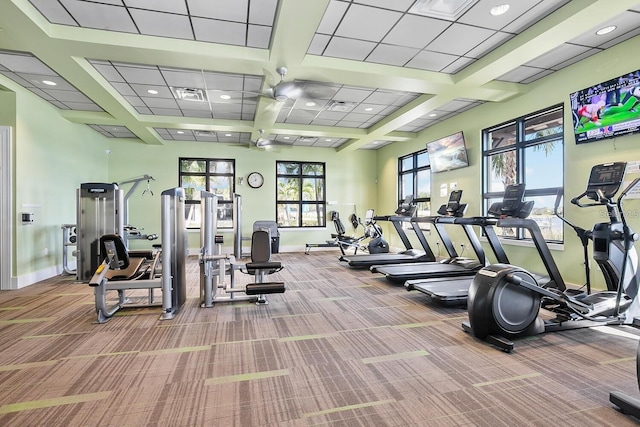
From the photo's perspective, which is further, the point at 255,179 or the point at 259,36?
the point at 255,179

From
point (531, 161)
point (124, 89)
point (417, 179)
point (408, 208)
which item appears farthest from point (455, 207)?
point (124, 89)

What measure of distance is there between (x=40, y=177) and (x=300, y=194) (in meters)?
6.20

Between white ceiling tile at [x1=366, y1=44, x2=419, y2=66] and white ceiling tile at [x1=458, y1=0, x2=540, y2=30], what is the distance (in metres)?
0.79

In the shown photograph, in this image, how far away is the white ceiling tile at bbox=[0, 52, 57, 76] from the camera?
4195mm

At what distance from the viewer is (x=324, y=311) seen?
3.91 m

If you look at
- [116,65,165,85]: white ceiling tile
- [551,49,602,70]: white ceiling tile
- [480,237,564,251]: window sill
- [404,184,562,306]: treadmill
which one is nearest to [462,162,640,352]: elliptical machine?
[404,184,562,306]: treadmill

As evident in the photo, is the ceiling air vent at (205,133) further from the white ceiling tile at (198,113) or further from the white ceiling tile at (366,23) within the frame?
the white ceiling tile at (366,23)

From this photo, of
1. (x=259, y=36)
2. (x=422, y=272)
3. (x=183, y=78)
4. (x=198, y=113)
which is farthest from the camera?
(x=198, y=113)

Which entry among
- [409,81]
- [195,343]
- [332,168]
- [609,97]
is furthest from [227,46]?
[332,168]

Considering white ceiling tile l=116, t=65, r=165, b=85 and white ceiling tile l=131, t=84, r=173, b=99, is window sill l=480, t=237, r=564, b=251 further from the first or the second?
white ceiling tile l=131, t=84, r=173, b=99

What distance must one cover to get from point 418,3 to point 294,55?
5.07 ft

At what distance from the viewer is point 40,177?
5723mm

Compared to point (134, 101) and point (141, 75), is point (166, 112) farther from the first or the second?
point (141, 75)

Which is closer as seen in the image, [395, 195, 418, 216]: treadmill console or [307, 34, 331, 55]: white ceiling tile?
[307, 34, 331, 55]: white ceiling tile
